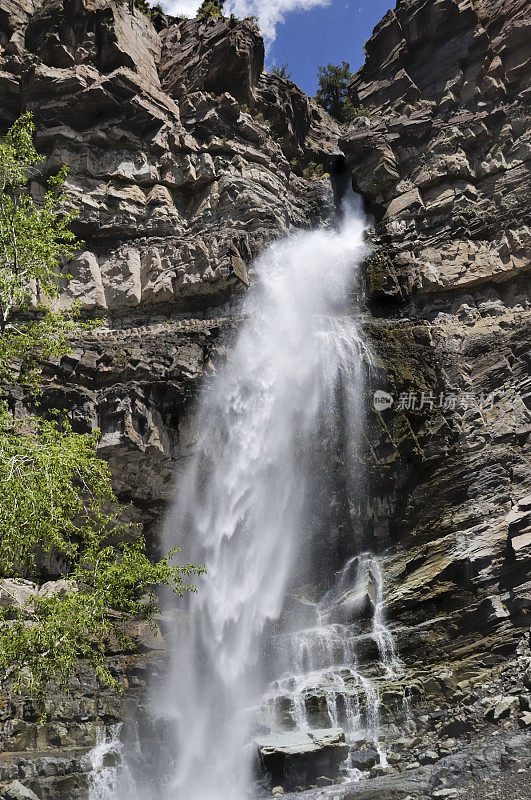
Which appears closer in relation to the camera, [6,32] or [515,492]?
[515,492]

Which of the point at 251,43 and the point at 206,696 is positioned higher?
the point at 251,43

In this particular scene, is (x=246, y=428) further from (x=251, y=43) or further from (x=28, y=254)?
(x=251, y=43)

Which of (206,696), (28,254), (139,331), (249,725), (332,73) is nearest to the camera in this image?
(28,254)

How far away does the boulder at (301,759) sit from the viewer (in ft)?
48.0

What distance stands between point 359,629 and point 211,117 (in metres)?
27.8

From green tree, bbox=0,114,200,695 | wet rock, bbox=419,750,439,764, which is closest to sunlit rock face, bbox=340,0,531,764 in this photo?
wet rock, bbox=419,750,439,764

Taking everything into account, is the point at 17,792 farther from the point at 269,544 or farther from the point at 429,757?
the point at 269,544

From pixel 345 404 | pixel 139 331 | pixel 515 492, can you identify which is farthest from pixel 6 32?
pixel 515 492

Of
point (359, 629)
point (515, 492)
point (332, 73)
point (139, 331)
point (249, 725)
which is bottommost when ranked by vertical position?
point (249, 725)

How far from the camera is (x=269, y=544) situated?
23.2 metres

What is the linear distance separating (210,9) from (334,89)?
10.4 metres

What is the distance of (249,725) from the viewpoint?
56.2ft

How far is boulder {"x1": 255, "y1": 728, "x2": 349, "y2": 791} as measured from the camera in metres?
14.6

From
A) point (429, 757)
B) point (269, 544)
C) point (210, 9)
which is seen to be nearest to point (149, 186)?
point (210, 9)
